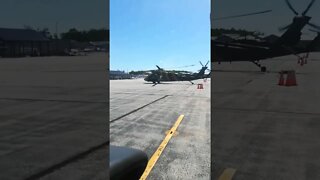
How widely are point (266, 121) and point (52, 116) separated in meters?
0.97

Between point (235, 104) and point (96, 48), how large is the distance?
711 millimetres

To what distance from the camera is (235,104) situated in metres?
1.81

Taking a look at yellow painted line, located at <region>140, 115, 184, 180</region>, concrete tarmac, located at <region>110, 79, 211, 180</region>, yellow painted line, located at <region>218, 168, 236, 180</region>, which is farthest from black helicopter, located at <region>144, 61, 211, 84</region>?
yellow painted line, located at <region>218, 168, 236, 180</region>

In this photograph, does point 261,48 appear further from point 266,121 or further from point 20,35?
point 20,35

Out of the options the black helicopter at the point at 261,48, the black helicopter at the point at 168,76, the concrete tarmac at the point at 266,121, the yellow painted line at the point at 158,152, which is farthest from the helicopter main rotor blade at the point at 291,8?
the black helicopter at the point at 168,76

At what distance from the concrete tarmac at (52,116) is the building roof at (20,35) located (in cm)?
8

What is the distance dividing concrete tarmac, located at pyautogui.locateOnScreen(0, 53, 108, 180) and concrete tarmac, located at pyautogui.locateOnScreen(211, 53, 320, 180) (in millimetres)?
570

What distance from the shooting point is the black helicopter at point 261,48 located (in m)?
1.66

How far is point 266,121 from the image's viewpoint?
177 cm

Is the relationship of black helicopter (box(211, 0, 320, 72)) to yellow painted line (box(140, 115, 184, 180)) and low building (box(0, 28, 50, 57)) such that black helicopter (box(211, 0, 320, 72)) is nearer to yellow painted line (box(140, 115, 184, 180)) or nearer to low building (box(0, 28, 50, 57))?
low building (box(0, 28, 50, 57))

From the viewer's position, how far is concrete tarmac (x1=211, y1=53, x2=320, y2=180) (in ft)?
5.63

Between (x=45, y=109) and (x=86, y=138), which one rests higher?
(x=45, y=109)

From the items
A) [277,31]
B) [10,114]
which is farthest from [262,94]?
[10,114]

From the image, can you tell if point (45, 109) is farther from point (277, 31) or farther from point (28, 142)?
point (277, 31)
